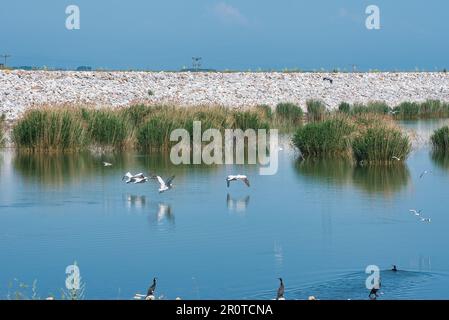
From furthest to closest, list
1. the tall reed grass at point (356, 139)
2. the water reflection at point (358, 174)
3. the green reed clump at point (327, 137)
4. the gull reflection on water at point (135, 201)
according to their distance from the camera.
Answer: the green reed clump at point (327, 137) → the tall reed grass at point (356, 139) → the water reflection at point (358, 174) → the gull reflection on water at point (135, 201)

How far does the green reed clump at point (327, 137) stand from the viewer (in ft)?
70.1

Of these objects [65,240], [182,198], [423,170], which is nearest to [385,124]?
[423,170]

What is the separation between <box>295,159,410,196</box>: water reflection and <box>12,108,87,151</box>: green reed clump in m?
5.60

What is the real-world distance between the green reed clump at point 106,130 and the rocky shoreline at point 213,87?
9.68 meters

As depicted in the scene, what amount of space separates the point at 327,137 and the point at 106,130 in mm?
5750

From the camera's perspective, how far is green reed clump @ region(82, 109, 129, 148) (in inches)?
928

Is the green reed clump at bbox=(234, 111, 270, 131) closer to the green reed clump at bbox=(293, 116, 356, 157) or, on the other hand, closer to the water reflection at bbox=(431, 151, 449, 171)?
the green reed clump at bbox=(293, 116, 356, 157)

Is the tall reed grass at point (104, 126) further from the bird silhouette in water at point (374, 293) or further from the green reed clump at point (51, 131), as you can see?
the bird silhouette in water at point (374, 293)

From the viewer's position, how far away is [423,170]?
19.3 m

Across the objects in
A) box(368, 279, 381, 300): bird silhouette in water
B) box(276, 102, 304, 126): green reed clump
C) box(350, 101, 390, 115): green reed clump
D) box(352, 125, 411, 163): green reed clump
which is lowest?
box(368, 279, 381, 300): bird silhouette in water

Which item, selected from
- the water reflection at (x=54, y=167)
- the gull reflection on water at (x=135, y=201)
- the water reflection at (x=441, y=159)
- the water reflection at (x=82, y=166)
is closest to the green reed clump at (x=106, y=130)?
the water reflection at (x=82, y=166)

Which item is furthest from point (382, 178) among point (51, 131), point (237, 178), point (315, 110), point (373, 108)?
point (373, 108)

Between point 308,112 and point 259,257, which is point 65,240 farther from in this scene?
point 308,112

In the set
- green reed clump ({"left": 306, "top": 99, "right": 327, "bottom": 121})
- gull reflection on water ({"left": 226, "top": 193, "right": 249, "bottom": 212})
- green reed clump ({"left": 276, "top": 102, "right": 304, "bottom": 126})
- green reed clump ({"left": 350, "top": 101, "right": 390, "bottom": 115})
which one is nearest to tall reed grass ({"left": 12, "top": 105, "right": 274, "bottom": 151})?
gull reflection on water ({"left": 226, "top": 193, "right": 249, "bottom": 212})
